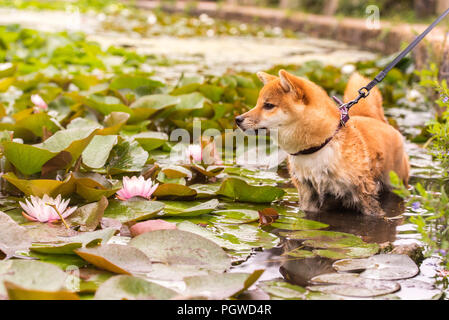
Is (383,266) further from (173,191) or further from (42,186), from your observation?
(42,186)

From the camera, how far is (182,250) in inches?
82.4

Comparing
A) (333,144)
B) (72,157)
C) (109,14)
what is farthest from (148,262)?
(109,14)

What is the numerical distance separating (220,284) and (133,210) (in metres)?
0.84

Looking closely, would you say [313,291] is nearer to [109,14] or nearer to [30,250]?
[30,250]

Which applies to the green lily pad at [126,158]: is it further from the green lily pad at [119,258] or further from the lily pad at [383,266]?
the lily pad at [383,266]

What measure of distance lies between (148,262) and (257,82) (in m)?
3.81

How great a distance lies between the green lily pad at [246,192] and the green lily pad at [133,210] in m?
0.43

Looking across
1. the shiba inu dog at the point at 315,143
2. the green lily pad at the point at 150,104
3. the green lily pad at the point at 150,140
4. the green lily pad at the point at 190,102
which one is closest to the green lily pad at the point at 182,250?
the shiba inu dog at the point at 315,143

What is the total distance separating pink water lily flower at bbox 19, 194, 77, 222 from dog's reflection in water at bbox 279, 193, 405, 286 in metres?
0.97

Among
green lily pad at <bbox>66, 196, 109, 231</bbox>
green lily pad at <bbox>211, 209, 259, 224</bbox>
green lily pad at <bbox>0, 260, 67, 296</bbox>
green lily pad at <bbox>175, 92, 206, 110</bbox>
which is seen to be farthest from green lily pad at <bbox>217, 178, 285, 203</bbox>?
green lily pad at <bbox>175, 92, 206, 110</bbox>

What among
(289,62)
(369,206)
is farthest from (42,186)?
(289,62)

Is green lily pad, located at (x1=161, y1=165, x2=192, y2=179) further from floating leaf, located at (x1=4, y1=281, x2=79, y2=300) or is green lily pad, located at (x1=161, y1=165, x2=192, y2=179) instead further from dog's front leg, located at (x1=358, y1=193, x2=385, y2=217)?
floating leaf, located at (x1=4, y1=281, x2=79, y2=300)

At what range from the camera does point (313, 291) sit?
1925mm

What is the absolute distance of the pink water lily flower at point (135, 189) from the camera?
2.58 meters
